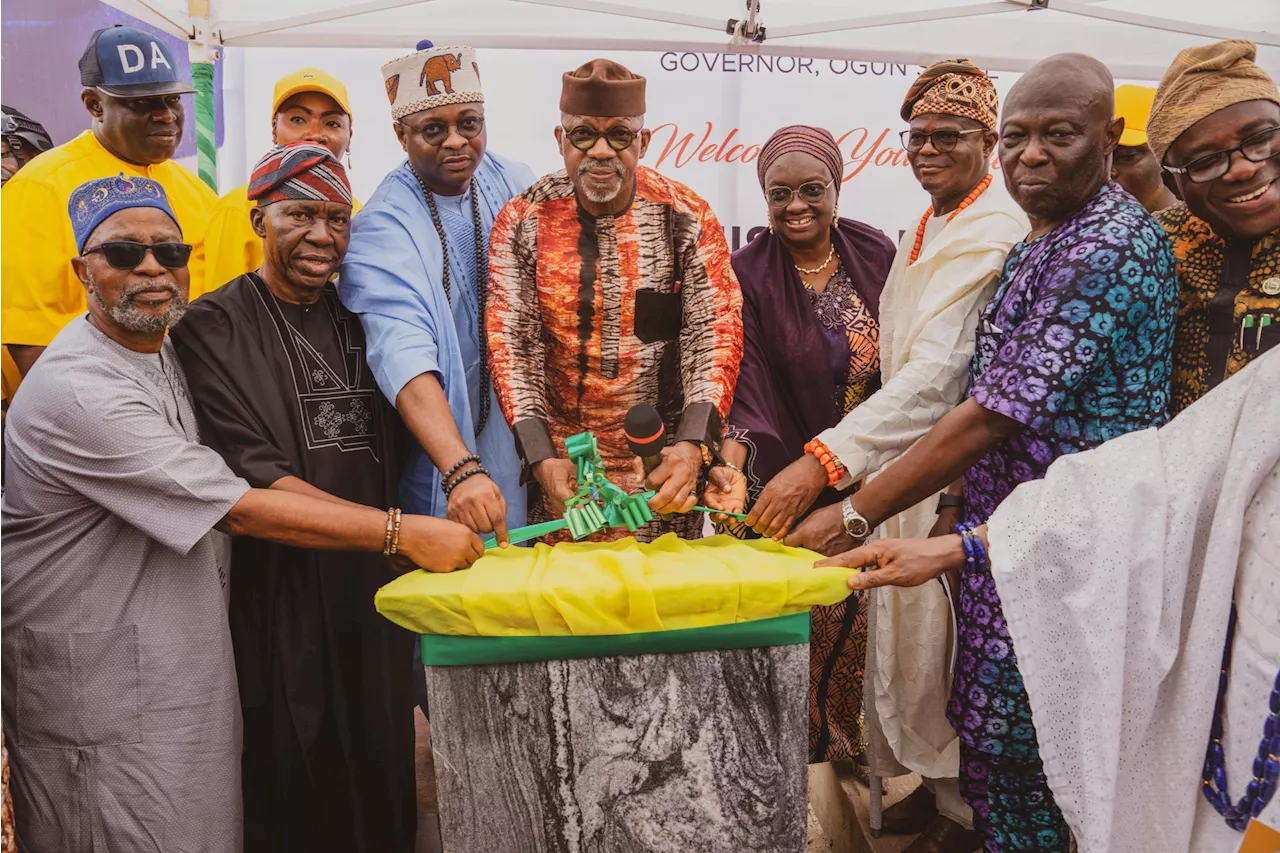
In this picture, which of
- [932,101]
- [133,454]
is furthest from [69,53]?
[932,101]

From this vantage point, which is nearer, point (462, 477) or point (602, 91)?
point (462, 477)

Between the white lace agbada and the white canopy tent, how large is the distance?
3.22m

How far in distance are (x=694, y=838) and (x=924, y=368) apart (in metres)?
1.33

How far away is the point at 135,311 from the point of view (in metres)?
2.18

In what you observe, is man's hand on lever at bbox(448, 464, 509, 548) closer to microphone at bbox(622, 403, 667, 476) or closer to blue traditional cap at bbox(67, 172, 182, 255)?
microphone at bbox(622, 403, 667, 476)

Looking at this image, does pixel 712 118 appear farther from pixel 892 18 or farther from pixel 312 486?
pixel 312 486

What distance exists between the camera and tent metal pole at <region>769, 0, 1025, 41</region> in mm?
4536

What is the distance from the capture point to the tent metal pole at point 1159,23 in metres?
4.61

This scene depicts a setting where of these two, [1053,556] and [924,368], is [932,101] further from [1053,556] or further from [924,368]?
[1053,556]

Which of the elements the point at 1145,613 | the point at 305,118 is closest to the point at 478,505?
the point at 1145,613

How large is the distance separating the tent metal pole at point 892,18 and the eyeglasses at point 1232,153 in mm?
2683

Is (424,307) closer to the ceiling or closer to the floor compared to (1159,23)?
closer to the floor

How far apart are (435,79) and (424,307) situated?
73cm

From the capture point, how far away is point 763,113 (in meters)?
4.89
